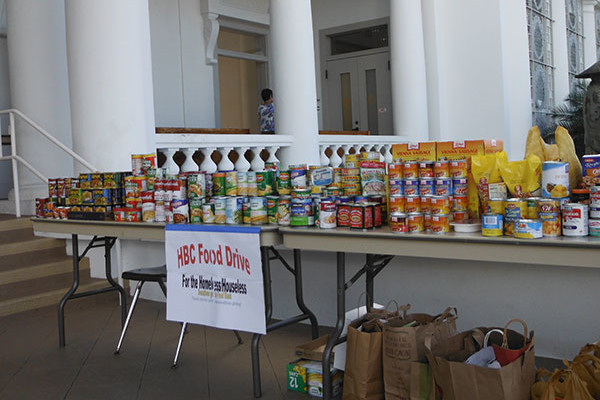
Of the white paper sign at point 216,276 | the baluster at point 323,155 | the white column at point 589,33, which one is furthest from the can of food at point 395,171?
the white column at point 589,33

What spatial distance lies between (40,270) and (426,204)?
4.04 m

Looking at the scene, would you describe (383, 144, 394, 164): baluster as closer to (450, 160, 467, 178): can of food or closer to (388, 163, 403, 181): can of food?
(388, 163, 403, 181): can of food

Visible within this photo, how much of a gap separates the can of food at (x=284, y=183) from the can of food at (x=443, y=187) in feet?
2.69

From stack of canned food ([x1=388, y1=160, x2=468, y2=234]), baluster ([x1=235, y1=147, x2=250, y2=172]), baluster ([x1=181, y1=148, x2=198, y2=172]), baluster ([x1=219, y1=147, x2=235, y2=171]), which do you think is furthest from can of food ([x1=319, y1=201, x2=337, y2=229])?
baluster ([x1=235, y1=147, x2=250, y2=172])

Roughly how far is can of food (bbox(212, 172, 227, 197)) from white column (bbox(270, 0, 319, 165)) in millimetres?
3566

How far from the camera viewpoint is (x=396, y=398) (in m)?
2.84

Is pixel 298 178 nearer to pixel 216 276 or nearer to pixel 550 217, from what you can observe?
pixel 216 276

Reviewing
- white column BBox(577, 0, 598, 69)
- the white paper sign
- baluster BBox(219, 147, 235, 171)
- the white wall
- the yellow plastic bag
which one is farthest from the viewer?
white column BBox(577, 0, 598, 69)

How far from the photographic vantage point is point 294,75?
7141mm

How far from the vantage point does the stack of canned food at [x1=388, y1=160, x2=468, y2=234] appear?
2.80m

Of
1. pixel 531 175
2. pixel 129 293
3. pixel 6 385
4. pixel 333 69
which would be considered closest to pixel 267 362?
pixel 6 385

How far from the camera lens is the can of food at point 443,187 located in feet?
9.39

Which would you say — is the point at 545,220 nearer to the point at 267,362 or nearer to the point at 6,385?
the point at 267,362

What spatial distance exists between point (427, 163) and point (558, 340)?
5.16ft
